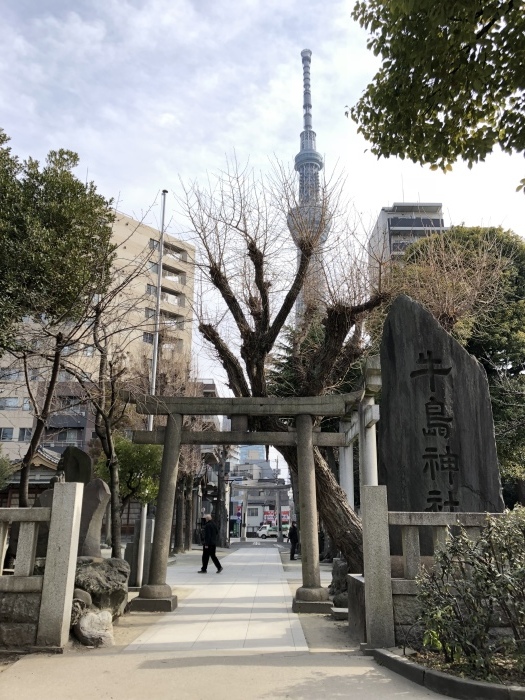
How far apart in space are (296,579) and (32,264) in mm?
11659

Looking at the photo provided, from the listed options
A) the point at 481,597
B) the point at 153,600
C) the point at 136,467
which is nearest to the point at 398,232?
the point at 136,467

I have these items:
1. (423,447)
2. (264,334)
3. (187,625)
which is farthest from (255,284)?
(187,625)

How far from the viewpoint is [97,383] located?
31.4 ft

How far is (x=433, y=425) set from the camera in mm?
7371

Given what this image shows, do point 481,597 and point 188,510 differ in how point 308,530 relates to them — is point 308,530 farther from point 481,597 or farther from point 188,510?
point 188,510

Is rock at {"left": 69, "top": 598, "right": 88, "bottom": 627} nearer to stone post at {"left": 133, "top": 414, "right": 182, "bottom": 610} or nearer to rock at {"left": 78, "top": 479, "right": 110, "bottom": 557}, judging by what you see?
rock at {"left": 78, "top": 479, "right": 110, "bottom": 557}

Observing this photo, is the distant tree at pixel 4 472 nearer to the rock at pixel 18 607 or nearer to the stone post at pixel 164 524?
the stone post at pixel 164 524

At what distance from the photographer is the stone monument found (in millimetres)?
7121

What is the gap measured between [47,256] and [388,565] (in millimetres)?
6081

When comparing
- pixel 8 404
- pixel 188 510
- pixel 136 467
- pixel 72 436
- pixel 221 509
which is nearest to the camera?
pixel 136 467

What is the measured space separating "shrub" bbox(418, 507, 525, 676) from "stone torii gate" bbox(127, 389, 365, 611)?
4557 mm

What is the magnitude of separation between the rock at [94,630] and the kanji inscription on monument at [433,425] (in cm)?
388

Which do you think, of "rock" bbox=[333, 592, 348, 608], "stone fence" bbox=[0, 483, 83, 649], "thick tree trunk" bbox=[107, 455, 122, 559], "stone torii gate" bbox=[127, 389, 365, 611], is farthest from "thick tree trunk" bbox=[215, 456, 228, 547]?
"stone fence" bbox=[0, 483, 83, 649]

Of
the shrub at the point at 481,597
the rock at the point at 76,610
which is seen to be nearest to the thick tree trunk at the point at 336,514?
the shrub at the point at 481,597
